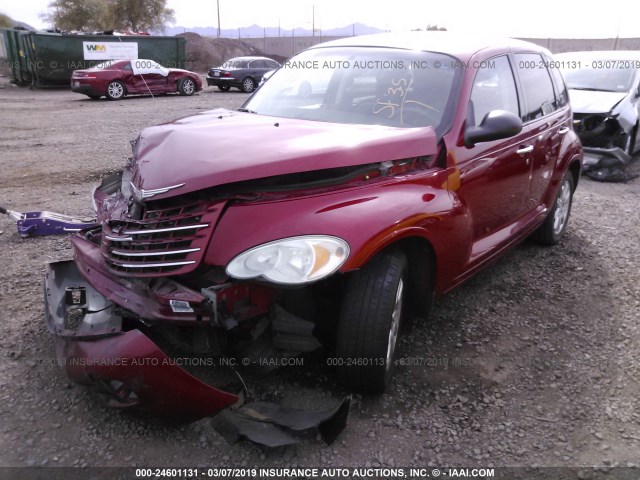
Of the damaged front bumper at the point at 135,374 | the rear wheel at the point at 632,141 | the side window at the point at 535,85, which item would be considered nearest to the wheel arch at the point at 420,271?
the damaged front bumper at the point at 135,374

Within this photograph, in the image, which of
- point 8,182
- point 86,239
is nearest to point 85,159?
point 8,182

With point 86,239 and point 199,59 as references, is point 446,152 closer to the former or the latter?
point 86,239

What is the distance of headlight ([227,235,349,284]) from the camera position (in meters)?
2.30

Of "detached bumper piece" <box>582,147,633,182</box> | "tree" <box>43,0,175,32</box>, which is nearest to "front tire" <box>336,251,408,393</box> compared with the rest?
"detached bumper piece" <box>582,147,633,182</box>

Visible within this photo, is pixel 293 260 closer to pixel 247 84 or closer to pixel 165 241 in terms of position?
pixel 165 241

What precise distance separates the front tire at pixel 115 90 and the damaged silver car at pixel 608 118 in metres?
15.7

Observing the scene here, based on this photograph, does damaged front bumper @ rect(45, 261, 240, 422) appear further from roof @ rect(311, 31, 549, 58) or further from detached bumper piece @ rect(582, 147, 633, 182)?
detached bumper piece @ rect(582, 147, 633, 182)

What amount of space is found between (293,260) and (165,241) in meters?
0.59

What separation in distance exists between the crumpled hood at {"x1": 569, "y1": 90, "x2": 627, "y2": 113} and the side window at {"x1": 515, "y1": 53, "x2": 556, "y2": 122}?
11.7 feet

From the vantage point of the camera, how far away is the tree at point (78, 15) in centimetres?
4738

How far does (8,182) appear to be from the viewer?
7.27 m

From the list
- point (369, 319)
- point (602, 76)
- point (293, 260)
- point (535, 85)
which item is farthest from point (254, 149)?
point (602, 76)

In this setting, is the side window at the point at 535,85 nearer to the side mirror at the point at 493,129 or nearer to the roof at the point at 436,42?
the roof at the point at 436,42

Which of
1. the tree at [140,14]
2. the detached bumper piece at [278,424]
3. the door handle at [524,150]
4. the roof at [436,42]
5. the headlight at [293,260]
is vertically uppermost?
the tree at [140,14]
